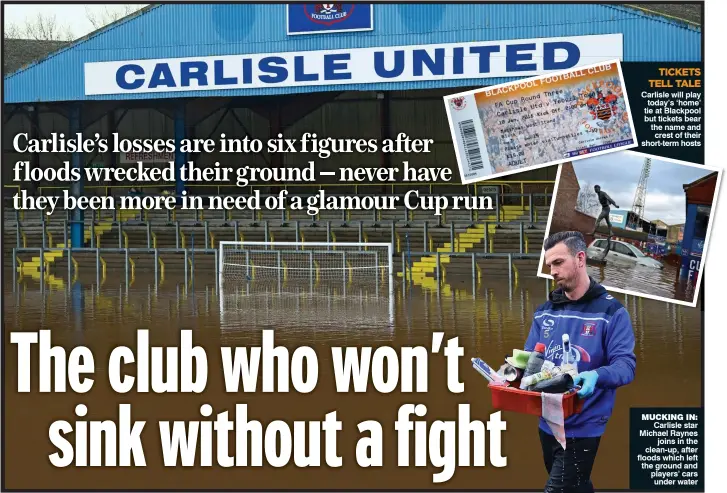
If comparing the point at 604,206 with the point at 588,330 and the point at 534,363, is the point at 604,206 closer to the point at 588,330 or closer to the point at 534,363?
the point at 588,330

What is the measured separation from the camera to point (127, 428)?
7449mm

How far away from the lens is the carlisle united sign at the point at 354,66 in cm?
2511

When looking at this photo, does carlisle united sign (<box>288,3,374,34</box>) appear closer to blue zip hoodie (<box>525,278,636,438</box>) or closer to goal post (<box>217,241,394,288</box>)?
goal post (<box>217,241,394,288</box>)

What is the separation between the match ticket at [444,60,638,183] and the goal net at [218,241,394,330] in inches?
333

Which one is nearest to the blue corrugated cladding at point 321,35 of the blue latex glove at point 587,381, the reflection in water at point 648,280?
the reflection in water at point 648,280

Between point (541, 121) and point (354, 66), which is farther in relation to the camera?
point (354, 66)

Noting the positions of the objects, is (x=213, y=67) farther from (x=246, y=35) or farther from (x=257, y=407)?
(x=257, y=407)

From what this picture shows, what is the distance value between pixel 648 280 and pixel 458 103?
2.23m

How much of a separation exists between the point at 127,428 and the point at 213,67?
23.0 m

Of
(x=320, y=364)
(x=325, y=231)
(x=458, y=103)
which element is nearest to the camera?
(x=458, y=103)

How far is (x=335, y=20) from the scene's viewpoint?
2777cm

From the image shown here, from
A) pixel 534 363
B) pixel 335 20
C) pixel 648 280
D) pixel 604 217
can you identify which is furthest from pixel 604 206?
pixel 335 20

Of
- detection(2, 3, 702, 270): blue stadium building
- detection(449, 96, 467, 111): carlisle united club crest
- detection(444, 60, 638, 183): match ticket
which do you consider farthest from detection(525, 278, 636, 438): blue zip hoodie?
detection(2, 3, 702, 270): blue stadium building

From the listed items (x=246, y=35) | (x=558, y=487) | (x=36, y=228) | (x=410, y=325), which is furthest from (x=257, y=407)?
(x=36, y=228)
